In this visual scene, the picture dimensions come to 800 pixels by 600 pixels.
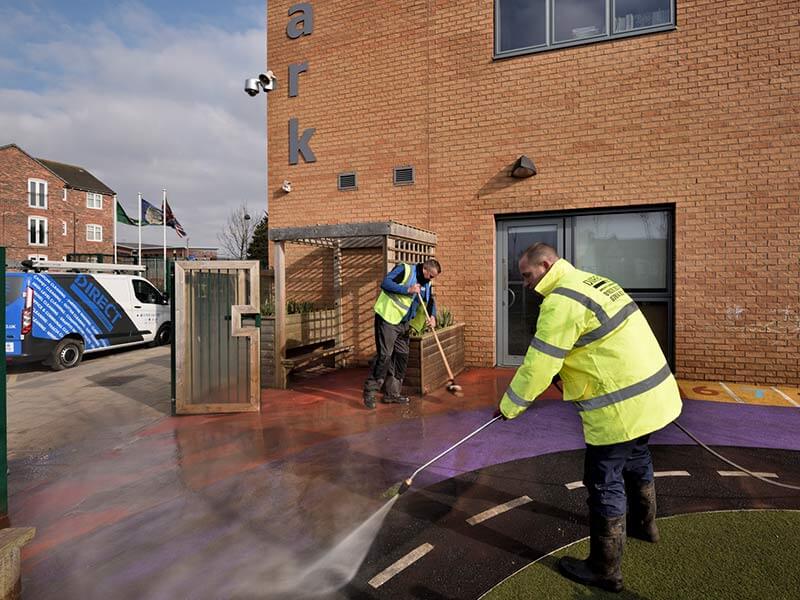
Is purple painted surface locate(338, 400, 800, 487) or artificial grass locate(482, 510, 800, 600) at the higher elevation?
purple painted surface locate(338, 400, 800, 487)

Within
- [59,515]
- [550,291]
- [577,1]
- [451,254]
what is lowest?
[59,515]

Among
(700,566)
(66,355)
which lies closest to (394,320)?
(700,566)

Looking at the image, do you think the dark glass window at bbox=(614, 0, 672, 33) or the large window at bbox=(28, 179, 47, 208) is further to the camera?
the large window at bbox=(28, 179, 47, 208)

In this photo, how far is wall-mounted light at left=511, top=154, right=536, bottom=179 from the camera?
7930mm

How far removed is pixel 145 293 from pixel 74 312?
2.37 m

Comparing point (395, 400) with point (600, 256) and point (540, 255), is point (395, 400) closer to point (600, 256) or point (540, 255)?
point (540, 255)

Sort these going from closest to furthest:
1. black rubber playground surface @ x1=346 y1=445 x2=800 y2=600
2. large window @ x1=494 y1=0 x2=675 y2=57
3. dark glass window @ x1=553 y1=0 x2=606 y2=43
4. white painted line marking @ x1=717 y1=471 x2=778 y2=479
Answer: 1. black rubber playground surface @ x1=346 y1=445 x2=800 y2=600
2. white painted line marking @ x1=717 y1=471 x2=778 y2=479
3. large window @ x1=494 y1=0 x2=675 y2=57
4. dark glass window @ x1=553 y1=0 x2=606 y2=43

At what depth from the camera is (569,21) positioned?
26.3ft

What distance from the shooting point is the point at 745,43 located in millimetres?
7027

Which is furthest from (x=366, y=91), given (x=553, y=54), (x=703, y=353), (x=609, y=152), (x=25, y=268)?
(x=25, y=268)

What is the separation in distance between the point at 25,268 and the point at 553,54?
10902mm

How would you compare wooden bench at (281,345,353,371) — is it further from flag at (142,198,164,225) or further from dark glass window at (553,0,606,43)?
flag at (142,198,164,225)

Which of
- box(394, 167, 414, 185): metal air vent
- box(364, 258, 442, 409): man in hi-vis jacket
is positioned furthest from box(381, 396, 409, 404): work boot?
box(394, 167, 414, 185): metal air vent

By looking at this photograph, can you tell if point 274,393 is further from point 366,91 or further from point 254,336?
point 366,91
